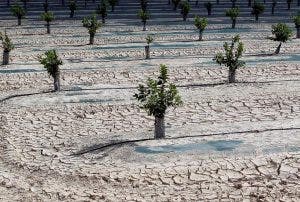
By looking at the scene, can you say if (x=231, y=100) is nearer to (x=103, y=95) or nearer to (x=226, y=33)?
(x=103, y=95)

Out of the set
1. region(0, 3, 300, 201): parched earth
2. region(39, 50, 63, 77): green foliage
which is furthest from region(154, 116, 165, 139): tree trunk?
region(39, 50, 63, 77): green foliage

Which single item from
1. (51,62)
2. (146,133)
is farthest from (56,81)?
(146,133)

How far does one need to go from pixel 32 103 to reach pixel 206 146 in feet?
26.4

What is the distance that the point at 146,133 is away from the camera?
1537cm

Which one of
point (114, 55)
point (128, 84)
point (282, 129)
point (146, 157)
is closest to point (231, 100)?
point (282, 129)

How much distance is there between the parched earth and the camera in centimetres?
1173

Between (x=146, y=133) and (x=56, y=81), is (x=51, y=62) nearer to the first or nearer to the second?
(x=56, y=81)

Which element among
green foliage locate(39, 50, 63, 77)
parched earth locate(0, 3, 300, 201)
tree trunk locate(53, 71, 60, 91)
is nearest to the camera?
parched earth locate(0, 3, 300, 201)

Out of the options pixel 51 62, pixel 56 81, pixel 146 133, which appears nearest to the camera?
pixel 146 133

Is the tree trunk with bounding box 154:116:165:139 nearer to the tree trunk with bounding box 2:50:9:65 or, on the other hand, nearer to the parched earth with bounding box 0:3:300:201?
the parched earth with bounding box 0:3:300:201

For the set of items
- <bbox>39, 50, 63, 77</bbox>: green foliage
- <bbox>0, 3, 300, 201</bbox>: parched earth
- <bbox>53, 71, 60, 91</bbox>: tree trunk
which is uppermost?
<bbox>39, 50, 63, 77</bbox>: green foliage

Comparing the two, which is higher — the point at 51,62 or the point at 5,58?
the point at 5,58

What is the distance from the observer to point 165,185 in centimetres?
1173

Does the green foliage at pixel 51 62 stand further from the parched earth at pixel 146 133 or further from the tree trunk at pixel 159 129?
the tree trunk at pixel 159 129
